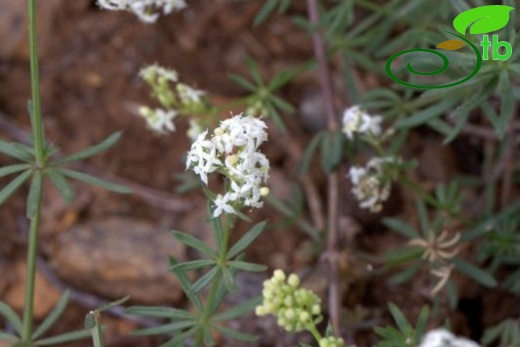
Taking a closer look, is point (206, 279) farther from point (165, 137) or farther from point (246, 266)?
point (165, 137)

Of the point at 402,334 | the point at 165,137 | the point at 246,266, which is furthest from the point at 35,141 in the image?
the point at 165,137

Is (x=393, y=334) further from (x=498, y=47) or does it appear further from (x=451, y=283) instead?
(x=498, y=47)

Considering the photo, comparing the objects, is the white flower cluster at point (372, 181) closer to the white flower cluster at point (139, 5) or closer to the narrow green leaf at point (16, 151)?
the white flower cluster at point (139, 5)

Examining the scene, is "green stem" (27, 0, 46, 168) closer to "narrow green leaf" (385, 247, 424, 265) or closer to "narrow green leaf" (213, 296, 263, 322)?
"narrow green leaf" (213, 296, 263, 322)

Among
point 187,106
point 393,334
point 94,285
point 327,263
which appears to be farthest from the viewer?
point 94,285

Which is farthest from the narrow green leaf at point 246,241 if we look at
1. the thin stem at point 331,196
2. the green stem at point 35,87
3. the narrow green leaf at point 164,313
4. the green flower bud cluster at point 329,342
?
the thin stem at point 331,196

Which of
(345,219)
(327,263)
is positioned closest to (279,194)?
(345,219)
